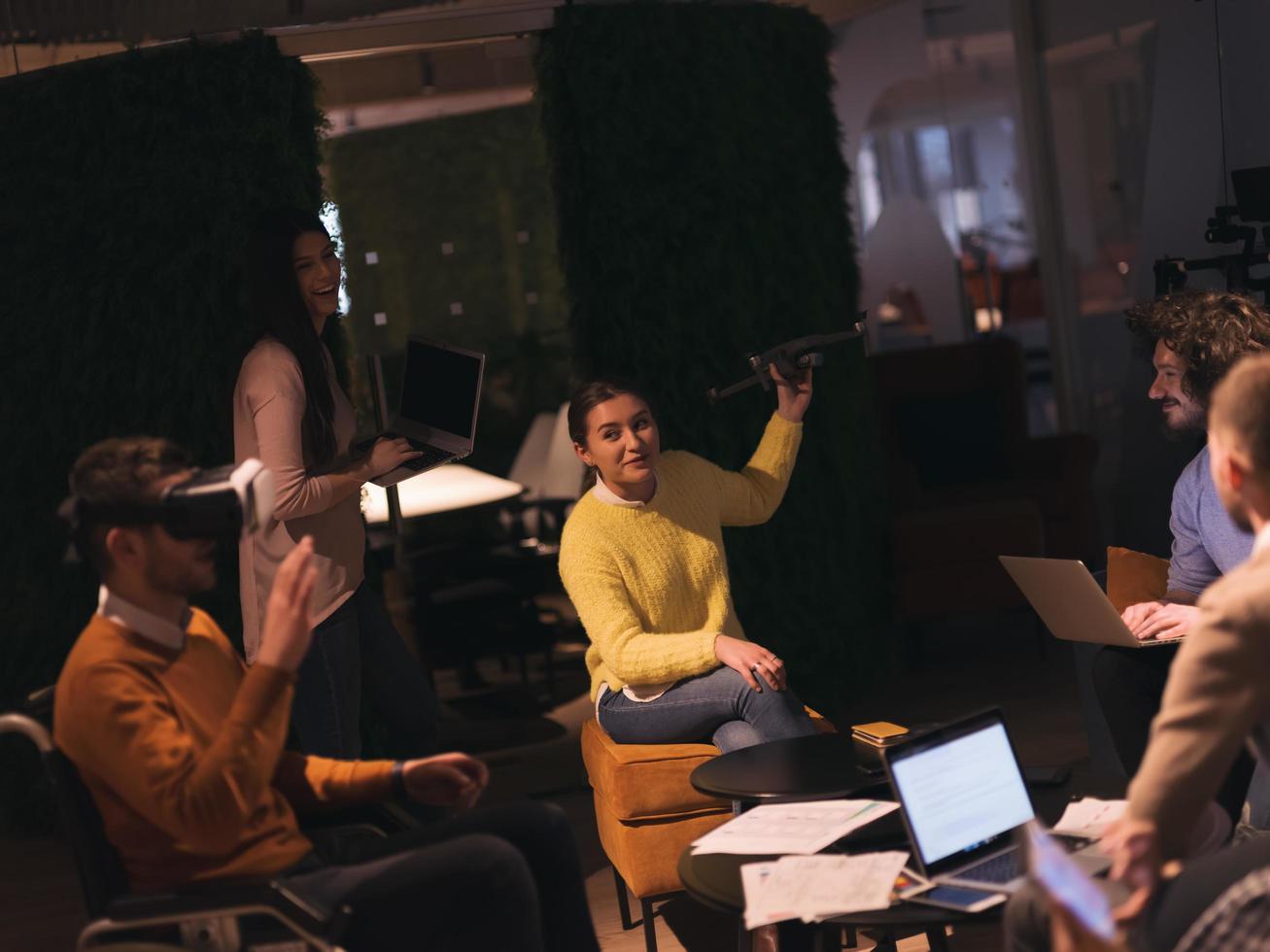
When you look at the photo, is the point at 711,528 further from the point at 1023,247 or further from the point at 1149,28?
the point at 1023,247

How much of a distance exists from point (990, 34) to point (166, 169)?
4.87m

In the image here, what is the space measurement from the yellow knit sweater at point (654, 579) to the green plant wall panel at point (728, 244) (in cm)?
123

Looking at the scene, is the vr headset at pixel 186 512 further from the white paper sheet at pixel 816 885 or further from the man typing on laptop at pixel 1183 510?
the man typing on laptop at pixel 1183 510

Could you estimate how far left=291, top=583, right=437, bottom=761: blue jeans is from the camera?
3512 millimetres

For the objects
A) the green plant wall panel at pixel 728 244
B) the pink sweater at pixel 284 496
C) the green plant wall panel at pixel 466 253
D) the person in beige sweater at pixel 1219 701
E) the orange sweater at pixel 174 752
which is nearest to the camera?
the person in beige sweater at pixel 1219 701

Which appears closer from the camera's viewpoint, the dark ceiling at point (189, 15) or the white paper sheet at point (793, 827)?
the white paper sheet at point (793, 827)

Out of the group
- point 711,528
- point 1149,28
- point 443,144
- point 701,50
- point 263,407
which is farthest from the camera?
point 1149,28

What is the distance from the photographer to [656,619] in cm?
368

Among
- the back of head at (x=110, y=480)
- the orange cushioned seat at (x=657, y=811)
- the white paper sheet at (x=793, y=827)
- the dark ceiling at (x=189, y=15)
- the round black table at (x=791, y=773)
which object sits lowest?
the orange cushioned seat at (x=657, y=811)

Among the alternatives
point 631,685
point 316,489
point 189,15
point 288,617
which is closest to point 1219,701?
point 288,617

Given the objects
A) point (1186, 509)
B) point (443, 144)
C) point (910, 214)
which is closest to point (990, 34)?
point (910, 214)

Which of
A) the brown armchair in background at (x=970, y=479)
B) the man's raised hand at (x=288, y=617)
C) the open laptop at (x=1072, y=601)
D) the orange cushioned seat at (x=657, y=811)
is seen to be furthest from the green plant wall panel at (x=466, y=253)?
the man's raised hand at (x=288, y=617)

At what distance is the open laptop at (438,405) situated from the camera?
380 centimetres

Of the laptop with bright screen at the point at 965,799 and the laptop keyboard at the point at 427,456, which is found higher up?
the laptop keyboard at the point at 427,456
